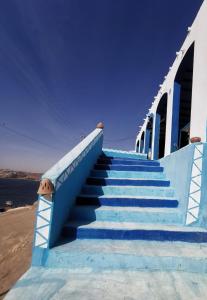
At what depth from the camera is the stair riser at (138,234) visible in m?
3.20

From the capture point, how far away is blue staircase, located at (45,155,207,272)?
8.88 feet

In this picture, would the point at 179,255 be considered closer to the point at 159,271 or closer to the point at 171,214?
the point at 159,271

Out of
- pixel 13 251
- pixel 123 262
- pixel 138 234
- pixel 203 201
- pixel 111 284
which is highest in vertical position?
pixel 203 201

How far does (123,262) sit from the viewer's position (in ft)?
8.88

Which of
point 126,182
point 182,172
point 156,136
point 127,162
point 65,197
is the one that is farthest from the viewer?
point 156,136

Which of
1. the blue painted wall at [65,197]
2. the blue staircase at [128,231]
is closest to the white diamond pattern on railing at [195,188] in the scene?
the blue staircase at [128,231]

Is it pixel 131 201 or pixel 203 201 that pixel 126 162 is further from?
pixel 203 201

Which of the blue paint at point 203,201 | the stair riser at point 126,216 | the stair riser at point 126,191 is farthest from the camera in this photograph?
the stair riser at point 126,191

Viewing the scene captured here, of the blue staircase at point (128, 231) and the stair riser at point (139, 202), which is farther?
the stair riser at point (139, 202)

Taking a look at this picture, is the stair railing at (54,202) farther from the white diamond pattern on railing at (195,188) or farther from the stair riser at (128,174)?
the white diamond pattern on railing at (195,188)

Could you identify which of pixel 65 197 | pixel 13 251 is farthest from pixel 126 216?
pixel 13 251

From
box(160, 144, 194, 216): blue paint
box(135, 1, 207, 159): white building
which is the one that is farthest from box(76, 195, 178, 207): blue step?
box(135, 1, 207, 159): white building

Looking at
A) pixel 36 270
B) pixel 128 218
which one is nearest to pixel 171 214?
pixel 128 218

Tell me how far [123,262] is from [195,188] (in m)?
1.73
